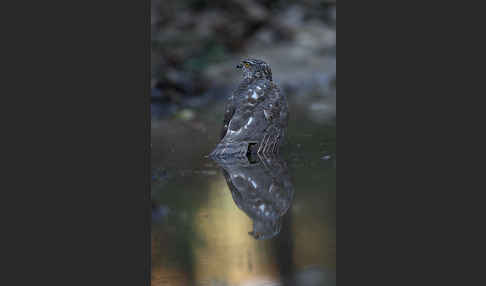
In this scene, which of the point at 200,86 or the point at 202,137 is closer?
the point at 202,137

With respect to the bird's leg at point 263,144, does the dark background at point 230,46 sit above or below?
above

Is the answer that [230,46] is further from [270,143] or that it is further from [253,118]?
[253,118]

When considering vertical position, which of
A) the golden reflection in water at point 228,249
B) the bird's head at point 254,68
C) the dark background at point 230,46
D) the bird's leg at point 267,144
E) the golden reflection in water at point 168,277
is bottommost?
the golden reflection in water at point 168,277

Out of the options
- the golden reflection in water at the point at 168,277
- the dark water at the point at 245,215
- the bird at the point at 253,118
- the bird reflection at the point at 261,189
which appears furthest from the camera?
the bird at the point at 253,118

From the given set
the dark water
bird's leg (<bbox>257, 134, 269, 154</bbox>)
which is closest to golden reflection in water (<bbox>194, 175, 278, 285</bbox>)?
the dark water

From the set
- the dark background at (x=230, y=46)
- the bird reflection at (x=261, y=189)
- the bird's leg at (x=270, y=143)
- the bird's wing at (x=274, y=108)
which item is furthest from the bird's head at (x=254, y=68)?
the dark background at (x=230, y=46)

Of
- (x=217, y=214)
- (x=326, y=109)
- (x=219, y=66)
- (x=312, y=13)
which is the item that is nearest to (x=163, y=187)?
(x=217, y=214)

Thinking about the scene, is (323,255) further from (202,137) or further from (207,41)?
(207,41)

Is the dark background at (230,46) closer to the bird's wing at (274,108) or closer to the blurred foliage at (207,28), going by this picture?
the blurred foliage at (207,28)

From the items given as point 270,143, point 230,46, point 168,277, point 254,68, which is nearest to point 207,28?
point 230,46
